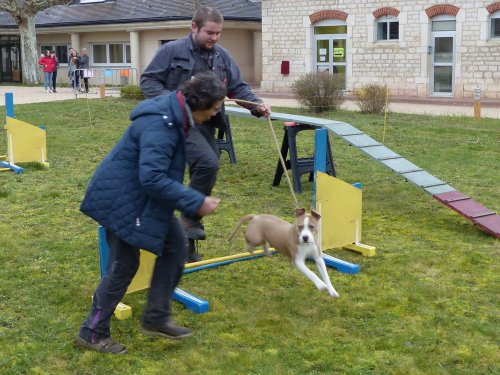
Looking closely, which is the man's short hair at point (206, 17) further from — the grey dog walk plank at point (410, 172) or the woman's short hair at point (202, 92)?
the grey dog walk plank at point (410, 172)

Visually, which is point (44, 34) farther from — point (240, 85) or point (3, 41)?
point (240, 85)

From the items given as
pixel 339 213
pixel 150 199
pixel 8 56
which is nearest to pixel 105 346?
pixel 150 199

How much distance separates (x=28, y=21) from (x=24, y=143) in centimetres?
2348

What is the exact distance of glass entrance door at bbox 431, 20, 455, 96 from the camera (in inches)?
961

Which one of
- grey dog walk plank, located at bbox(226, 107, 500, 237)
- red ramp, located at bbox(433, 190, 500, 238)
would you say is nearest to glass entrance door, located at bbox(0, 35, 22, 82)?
grey dog walk plank, located at bbox(226, 107, 500, 237)

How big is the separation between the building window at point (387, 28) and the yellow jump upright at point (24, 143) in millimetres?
17206

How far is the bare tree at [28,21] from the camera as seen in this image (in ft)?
104

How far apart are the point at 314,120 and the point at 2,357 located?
528 cm

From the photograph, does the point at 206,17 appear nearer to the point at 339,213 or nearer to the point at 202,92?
the point at 202,92

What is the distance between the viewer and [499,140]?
44.1ft

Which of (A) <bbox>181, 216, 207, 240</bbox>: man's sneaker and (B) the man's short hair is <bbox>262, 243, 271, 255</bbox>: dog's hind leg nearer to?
(A) <bbox>181, 216, 207, 240</bbox>: man's sneaker

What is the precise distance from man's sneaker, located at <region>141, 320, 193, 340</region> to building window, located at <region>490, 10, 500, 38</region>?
21.4 meters

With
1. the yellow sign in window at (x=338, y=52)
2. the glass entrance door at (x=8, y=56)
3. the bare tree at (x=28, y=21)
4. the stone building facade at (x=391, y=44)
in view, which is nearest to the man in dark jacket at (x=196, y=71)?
the stone building facade at (x=391, y=44)

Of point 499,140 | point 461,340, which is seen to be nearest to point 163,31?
point 499,140
